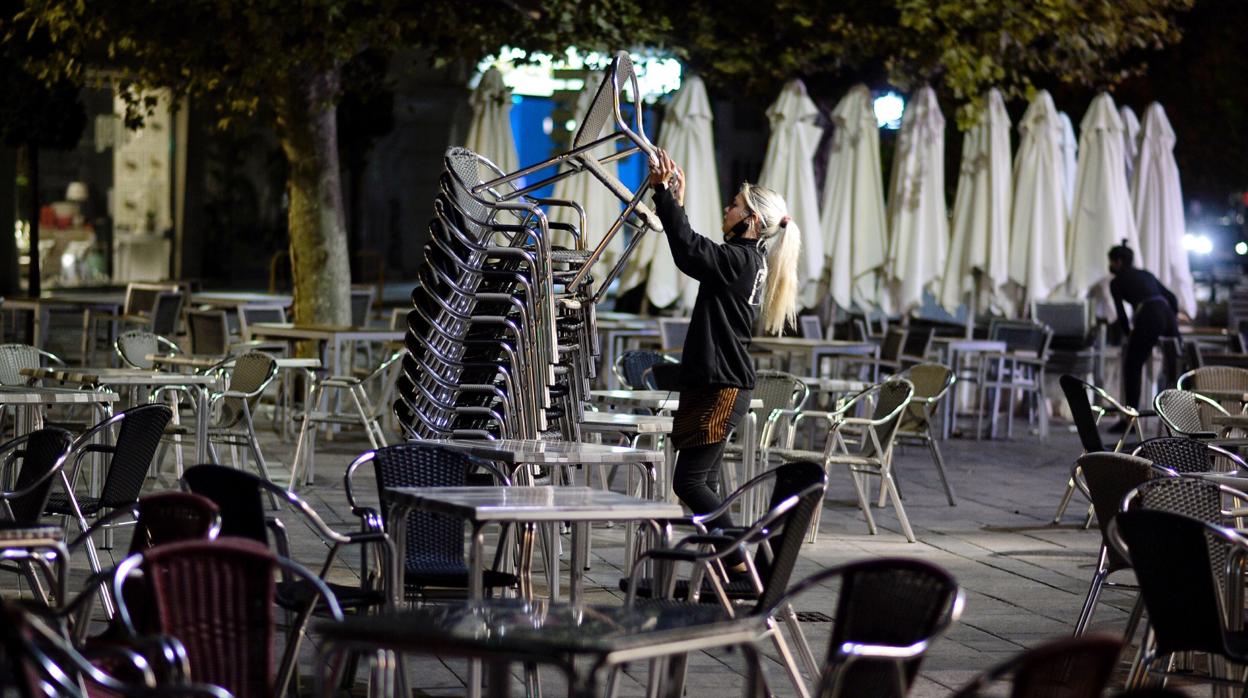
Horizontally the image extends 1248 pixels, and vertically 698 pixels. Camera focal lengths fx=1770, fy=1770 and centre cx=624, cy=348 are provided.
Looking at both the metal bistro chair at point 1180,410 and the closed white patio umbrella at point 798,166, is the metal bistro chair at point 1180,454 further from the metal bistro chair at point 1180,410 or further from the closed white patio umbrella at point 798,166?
the closed white patio umbrella at point 798,166

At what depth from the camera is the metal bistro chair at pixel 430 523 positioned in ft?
20.0

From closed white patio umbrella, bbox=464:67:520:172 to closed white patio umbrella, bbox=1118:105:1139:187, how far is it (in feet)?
21.1

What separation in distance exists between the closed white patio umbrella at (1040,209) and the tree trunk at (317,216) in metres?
6.39

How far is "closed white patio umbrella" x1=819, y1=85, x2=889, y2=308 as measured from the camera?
16.5m

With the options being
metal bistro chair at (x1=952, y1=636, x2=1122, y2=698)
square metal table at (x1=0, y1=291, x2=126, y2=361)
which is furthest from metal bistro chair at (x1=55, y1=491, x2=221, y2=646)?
square metal table at (x1=0, y1=291, x2=126, y2=361)

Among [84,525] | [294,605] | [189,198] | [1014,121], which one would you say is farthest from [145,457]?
[189,198]

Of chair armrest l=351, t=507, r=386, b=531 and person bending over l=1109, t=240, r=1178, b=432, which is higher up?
person bending over l=1109, t=240, r=1178, b=432

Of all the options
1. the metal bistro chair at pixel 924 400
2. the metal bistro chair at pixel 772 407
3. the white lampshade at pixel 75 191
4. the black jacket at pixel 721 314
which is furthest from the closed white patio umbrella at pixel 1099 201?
the white lampshade at pixel 75 191

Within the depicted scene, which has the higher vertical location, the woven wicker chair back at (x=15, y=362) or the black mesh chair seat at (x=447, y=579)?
the woven wicker chair back at (x=15, y=362)

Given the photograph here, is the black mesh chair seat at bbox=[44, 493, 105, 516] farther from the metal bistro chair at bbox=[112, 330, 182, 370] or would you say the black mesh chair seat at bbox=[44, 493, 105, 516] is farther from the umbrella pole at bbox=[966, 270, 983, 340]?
the umbrella pole at bbox=[966, 270, 983, 340]

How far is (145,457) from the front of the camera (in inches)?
Result: 282

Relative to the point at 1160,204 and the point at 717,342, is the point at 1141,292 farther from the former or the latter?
the point at 717,342

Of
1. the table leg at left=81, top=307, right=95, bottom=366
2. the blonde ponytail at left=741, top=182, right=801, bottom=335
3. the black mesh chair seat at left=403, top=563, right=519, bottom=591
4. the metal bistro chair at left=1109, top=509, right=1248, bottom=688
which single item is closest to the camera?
the metal bistro chair at left=1109, top=509, right=1248, bottom=688

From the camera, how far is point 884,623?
4.38 m
